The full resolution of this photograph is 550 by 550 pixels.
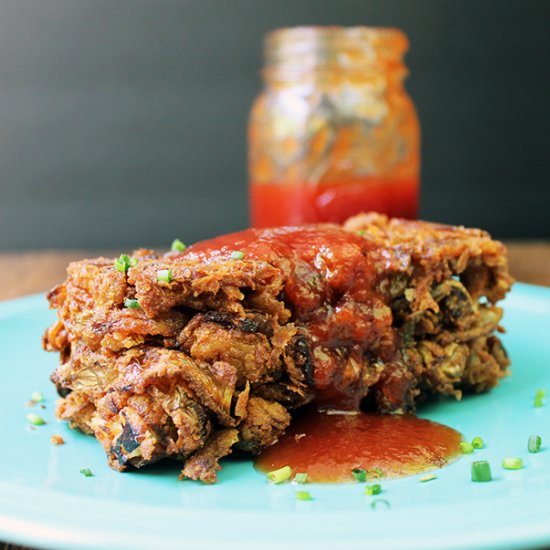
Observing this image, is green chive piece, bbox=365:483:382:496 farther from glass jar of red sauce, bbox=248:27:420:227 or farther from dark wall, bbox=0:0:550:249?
dark wall, bbox=0:0:550:249

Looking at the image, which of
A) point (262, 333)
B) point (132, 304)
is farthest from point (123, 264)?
point (262, 333)

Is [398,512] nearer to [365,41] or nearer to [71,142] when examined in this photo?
[365,41]

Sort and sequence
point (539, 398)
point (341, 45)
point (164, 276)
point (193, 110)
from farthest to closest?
1. point (193, 110)
2. point (341, 45)
3. point (539, 398)
4. point (164, 276)

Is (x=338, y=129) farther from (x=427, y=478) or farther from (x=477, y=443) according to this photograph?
(x=427, y=478)

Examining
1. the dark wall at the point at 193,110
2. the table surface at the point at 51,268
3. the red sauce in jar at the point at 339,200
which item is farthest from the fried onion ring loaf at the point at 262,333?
the dark wall at the point at 193,110

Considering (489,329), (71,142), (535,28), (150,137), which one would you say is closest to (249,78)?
(150,137)

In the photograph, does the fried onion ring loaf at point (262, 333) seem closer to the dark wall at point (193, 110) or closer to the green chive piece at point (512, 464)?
the green chive piece at point (512, 464)
